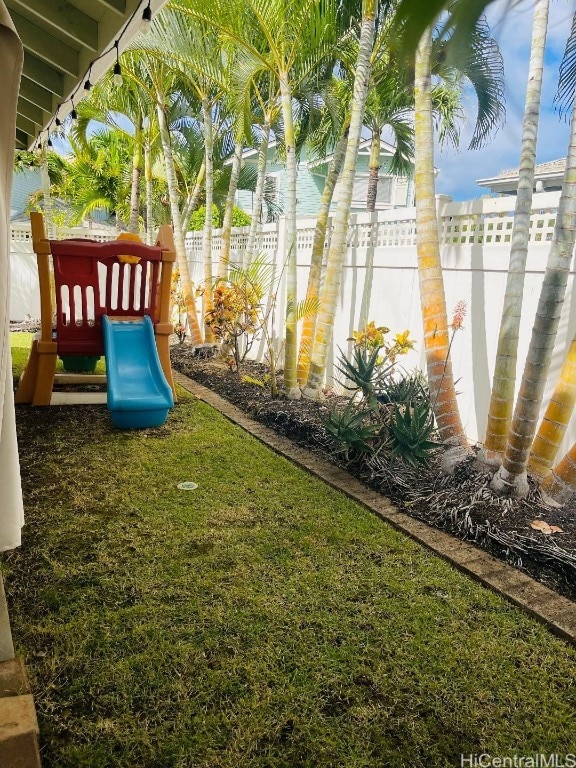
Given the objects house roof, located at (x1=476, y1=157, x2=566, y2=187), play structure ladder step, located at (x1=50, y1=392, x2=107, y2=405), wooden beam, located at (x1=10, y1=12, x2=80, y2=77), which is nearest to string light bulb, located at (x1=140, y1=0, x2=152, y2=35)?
wooden beam, located at (x1=10, y1=12, x2=80, y2=77)

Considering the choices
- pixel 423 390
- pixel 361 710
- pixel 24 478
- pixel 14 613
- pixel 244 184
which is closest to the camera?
pixel 361 710

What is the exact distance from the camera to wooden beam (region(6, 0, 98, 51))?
11.5ft

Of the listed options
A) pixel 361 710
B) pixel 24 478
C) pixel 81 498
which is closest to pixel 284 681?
pixel 361 710

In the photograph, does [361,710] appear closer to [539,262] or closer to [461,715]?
[461,715]

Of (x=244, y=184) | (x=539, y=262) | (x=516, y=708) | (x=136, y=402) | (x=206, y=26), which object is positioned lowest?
(x=516, y=708)

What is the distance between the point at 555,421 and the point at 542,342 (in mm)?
533

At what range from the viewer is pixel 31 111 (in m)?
6.14

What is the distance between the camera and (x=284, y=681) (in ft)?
6.17

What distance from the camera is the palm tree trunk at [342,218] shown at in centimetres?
433

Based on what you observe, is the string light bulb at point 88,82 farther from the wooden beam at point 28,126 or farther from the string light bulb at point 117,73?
the wooden beam at point 28,126

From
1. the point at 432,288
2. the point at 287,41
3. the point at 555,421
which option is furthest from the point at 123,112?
the point at 555,421

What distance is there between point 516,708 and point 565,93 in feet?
9.33

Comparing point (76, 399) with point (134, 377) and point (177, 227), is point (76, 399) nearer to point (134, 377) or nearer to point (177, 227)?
→ point (134, 377)

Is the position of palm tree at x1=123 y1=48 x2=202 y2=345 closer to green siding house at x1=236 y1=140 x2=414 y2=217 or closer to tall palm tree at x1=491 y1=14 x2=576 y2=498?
tall palm tree at x1=491 y1=14 x2=576 y2=498
